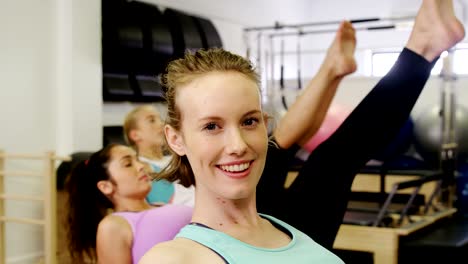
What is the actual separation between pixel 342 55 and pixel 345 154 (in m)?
0.36

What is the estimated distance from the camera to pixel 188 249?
86cm

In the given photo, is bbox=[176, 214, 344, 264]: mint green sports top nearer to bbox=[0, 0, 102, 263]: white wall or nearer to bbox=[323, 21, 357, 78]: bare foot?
bbox=[323, 21, 357, 78]: bare foot

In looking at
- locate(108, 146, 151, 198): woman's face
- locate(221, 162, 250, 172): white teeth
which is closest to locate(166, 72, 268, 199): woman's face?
locate(221, 162, 250, 172): white teeth

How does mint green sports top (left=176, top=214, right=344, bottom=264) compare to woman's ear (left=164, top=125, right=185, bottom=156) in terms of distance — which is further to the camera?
woman's ear (left=164, top=125, right=185, bottom=156)

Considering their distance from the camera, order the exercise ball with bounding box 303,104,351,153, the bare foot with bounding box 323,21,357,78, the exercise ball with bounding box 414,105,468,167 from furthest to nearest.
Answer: the exercise ball with bounding box 414,105,468,167 < the exercise ball with bounding box 303,104,351,153 < the bare foot with bounding box 323,21,357,78

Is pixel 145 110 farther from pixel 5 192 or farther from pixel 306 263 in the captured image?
pixel 306 263

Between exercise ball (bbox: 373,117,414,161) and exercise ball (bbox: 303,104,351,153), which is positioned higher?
exercise ball (bbox: 303,104,351,153)

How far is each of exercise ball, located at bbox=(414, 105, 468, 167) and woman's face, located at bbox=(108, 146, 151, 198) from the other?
11.5 feet

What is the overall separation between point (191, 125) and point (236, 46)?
540cm

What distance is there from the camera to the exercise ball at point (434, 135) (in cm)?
514

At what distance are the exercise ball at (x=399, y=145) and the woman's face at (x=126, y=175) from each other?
306cm

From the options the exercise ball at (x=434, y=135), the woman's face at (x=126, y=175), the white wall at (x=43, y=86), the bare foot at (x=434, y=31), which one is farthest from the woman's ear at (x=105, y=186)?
the exercise ball at (x=434, y=135)

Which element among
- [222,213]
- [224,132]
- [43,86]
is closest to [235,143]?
[224,132]

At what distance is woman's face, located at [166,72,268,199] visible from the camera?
884mm
